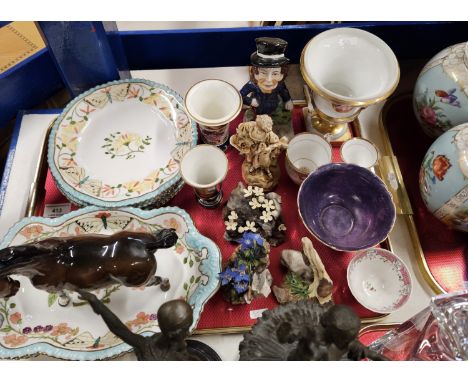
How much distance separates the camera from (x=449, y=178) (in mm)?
978

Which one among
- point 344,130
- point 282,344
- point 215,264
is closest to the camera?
point 282,344

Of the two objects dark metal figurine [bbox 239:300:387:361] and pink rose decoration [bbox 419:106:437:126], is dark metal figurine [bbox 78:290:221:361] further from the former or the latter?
pink rose decoration [bbox 419:106:437:126]

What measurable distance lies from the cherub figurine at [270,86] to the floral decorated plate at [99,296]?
0.41 metres

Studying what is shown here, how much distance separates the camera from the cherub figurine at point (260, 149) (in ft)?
3.31

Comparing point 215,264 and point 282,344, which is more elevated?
point 282,344

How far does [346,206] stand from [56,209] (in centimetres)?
87

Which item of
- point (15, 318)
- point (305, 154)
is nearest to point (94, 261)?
point (15, 318)

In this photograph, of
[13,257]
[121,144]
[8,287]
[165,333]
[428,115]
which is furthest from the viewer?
[121,144]

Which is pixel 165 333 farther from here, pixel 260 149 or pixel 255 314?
pixel 260 149

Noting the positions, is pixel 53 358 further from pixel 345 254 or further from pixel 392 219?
pixel 392 219

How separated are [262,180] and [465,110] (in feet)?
1.90

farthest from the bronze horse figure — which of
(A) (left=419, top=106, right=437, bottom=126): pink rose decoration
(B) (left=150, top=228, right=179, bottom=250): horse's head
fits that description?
(A) (left=419, top=106, right=437, bottom=126): pink rose decoration

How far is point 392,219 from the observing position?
3.39 feet

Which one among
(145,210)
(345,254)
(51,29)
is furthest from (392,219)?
(51,29)
